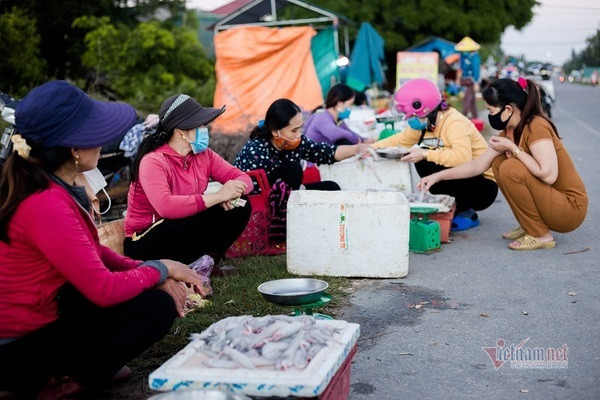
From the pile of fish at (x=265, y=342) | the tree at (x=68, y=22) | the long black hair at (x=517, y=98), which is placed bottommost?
the pile of fish at (x=265, y=342)

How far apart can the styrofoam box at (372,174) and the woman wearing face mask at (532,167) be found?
115 cm

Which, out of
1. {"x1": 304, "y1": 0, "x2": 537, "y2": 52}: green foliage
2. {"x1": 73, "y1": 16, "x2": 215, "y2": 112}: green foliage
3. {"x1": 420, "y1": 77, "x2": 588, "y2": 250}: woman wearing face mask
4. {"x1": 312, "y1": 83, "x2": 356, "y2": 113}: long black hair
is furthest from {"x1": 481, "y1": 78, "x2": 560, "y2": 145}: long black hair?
{"x1": 304, "y1": 0, "x2": 537, "y2": 52}: green foliage

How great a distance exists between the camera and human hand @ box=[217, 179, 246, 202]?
16.6 ft

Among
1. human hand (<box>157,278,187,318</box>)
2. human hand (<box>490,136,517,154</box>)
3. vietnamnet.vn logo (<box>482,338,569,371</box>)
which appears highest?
human hand (<box>490,136,517,154</box>)

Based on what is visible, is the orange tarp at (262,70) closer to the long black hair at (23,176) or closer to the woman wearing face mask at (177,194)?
the woman wearing face mask at (177,194)

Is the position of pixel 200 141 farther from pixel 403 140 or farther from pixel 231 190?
pixel 403 140

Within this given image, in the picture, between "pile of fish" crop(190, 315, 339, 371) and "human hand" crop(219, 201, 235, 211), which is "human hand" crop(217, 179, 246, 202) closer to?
"human hand" crop(219, 201, 235, 211)

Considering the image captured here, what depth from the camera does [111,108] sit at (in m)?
3.21

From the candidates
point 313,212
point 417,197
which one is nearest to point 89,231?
point 313,212

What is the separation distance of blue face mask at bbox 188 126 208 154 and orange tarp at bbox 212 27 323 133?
8.53 m

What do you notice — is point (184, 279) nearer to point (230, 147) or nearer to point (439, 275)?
point (439, 275)

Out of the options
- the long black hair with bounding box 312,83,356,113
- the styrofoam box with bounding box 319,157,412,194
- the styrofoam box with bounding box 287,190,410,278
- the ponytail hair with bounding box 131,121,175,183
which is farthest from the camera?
the long black hair with bounding box 312,83,356,113

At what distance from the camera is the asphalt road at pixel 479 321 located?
3498mm

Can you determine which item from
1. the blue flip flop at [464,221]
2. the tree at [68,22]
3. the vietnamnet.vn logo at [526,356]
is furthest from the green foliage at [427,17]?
the vietnamnet.vn logo at [526,356]
